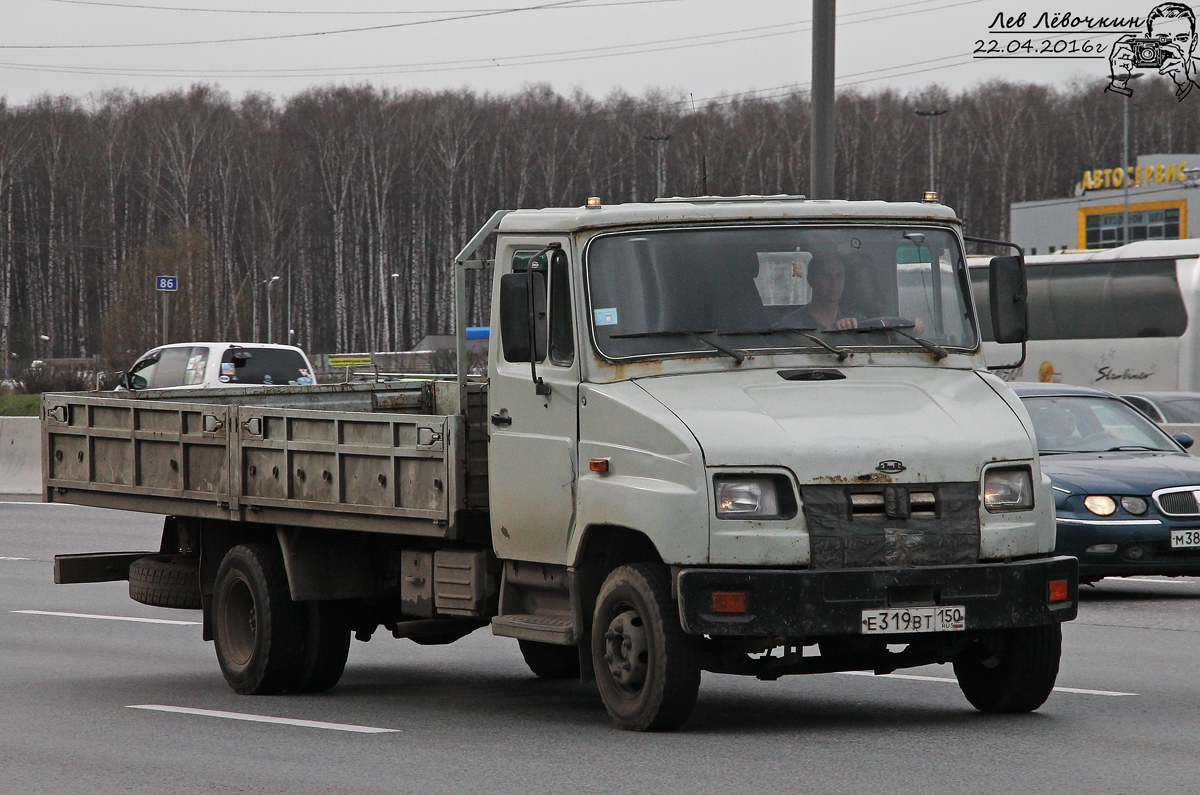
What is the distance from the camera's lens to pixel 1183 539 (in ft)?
43.6

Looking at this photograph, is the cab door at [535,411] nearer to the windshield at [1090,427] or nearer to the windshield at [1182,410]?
the windshield at [1090,427]

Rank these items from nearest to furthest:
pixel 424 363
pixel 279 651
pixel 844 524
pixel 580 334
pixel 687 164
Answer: pixel 844 524, pixel 580 334, pixel 279 651, pixel 424 363, pixel 687 164

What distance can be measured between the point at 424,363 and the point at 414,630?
52773mm

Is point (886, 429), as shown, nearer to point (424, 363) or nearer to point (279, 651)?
point (279, 651)

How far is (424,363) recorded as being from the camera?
62375mm

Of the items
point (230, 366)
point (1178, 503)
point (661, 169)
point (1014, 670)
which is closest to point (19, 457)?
point (230, 366)

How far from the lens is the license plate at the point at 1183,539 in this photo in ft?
43.6

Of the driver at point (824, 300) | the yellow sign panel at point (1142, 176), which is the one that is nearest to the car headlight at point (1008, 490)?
the driver at point (824, 300)

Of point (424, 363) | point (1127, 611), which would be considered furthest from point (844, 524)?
point (424, 363)

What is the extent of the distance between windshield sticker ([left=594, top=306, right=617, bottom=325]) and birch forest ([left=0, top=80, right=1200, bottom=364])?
8277 cm

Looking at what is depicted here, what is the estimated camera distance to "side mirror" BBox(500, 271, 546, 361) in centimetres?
821

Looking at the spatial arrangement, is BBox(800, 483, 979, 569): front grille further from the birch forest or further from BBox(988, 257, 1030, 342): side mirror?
the birch forest

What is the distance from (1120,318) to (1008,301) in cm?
2545

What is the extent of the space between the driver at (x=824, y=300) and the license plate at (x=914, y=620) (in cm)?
142
